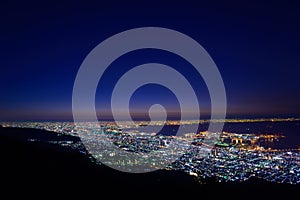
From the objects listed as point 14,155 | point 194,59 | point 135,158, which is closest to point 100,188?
point 14,155

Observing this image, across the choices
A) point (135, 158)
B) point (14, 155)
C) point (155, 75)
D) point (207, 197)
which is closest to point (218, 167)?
point (135, 158)

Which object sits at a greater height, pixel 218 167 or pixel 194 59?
pixel 194 59

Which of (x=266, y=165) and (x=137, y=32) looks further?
(x=266, y=165)

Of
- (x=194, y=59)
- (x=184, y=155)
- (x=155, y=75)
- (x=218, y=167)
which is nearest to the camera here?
(x=194, y=59)

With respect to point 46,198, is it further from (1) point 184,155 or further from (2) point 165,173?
(1) point 184,155

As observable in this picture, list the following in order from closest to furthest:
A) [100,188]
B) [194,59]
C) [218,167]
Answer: [100,188] → [194,59] → [218,167]

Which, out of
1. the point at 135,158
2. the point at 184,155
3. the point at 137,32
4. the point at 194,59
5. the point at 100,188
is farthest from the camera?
the point at 184,155

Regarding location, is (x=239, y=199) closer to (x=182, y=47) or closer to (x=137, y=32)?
(x=182, y=47)

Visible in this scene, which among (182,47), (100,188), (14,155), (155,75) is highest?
(182,47)

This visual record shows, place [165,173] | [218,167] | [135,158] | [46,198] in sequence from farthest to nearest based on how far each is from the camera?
[135,158] → [218,167] → [165,173] → [46,198]
